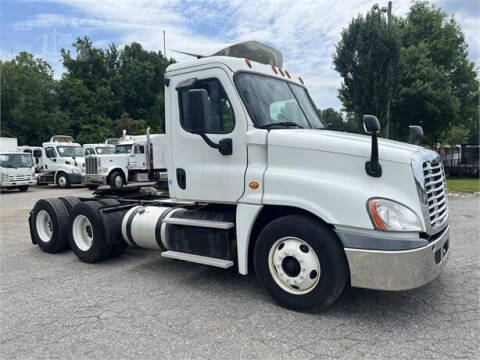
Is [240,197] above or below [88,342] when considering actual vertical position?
above

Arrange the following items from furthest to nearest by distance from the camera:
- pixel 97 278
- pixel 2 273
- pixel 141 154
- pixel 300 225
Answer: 1. pixel 141 154
2. pixel 2 273
3. pixel 97 278
4. pixel 300 225

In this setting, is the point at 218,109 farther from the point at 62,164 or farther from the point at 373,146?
the point at 62,164

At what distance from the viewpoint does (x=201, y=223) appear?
15.4 feet

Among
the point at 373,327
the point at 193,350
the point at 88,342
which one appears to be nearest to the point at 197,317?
the point at 193,350

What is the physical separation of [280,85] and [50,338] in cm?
368

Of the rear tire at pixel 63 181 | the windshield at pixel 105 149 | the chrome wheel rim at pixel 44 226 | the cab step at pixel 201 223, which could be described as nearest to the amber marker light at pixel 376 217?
the cab step at pixel 201 223

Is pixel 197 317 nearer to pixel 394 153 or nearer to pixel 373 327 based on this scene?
pixel 373 327

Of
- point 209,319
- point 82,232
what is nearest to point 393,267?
point 209,319

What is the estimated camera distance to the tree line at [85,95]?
3978 centimetres

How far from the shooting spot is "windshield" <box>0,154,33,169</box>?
20.7m

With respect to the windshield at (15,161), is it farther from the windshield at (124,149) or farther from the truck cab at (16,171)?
the windshield at (124,149)

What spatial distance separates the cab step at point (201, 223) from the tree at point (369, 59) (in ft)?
48.6

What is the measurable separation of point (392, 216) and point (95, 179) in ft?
62.0

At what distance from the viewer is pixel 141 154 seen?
21.4 m
